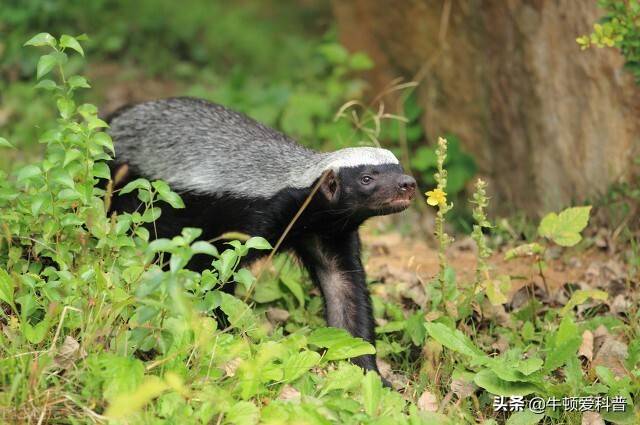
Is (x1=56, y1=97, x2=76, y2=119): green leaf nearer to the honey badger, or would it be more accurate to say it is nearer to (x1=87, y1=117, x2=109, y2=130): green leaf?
(x1=87, y1=117, x2=109, y2=130): green leaf

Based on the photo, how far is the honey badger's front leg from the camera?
17.5 feet

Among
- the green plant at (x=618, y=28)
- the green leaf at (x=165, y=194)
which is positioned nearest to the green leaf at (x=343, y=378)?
the green leaf at (x=165, y=194)

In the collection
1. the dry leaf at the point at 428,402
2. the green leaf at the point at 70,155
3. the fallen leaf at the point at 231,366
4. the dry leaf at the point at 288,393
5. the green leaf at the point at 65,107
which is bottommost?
the dry leaf at the point at 428,402

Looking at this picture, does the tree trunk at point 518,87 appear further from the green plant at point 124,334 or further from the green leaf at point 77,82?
the green leaf at point 77,82

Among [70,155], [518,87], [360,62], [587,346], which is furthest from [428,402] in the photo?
[360,62]

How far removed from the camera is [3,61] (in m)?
9.74

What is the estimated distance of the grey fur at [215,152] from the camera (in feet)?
17.2

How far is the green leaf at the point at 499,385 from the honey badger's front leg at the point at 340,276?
2.85 feet

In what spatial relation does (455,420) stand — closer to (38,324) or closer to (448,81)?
(38,324)

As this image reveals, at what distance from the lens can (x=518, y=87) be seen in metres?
7.54

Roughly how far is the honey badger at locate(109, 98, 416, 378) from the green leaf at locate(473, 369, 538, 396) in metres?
0.65

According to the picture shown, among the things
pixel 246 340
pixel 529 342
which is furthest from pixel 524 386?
pixel 246 340

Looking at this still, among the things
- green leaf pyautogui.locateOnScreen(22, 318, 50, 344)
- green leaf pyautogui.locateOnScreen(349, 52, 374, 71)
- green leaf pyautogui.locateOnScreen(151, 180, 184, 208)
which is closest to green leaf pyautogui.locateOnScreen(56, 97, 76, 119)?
green leaf pyautogui.locateOnScreen(151, 180, 184, 208)

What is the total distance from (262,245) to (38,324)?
1.02m
